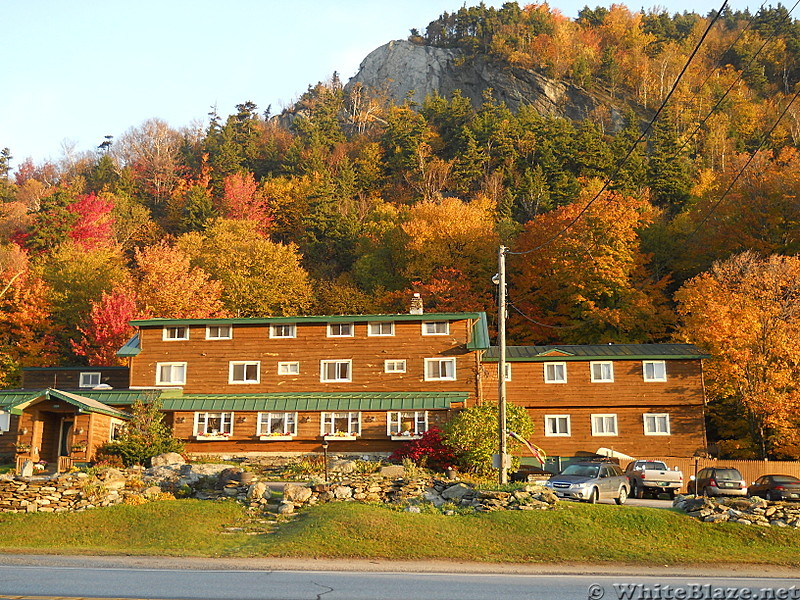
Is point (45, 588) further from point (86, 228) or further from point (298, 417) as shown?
point (86, 228)

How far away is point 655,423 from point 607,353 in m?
4.72

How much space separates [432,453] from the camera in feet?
124

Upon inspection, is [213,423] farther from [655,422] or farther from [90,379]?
[655,422]

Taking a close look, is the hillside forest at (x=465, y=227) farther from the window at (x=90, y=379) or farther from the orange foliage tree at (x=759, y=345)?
the window at (x=90, y=379)

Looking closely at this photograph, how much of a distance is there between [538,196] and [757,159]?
21137 mm

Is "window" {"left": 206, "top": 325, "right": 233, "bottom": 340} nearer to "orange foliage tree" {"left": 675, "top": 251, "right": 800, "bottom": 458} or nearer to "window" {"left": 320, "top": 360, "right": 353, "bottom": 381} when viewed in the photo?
"window" {"left": 320, "top": 360, "right": 353, "bottom": 381}

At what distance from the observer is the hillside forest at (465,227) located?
50.3 metres

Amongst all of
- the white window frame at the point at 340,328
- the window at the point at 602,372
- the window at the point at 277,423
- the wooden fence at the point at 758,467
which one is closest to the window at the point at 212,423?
the window at the point at 277,423

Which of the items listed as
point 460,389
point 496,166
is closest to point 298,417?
point 460,389

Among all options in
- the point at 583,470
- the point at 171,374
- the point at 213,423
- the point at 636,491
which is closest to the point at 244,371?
the point at 213,423

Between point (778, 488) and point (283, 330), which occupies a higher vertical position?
point (283, 330)

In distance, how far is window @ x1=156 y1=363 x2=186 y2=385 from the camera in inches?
1825

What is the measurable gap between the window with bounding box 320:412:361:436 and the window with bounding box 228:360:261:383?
17.7 ft

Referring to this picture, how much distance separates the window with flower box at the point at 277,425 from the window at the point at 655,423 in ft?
65.2
